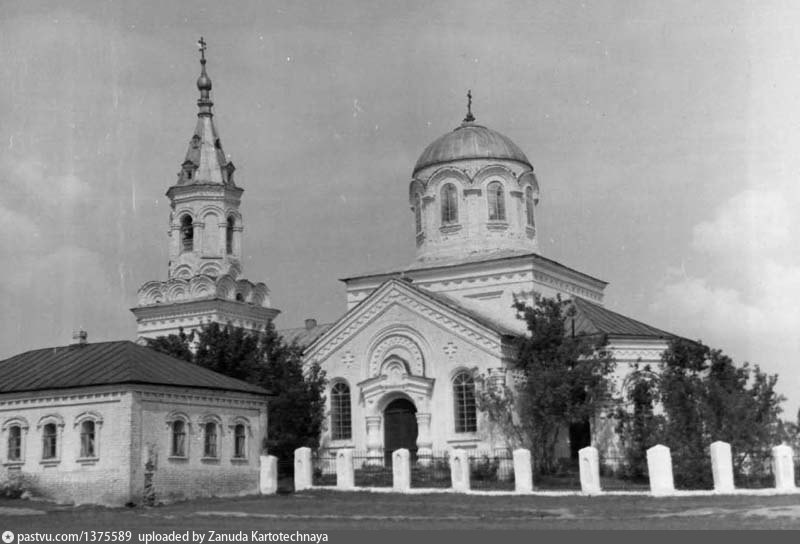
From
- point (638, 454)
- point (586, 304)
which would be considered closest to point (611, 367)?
point (638, 454)

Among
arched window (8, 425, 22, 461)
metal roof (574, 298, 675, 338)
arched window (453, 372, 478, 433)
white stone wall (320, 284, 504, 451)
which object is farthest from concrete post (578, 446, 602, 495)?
arched window (8, 425, 22, 461)

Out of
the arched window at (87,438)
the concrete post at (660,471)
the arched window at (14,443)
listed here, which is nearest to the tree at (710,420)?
the concrete post at (660,471)

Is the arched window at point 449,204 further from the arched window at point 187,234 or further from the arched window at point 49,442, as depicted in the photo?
the arched window at point 49,442

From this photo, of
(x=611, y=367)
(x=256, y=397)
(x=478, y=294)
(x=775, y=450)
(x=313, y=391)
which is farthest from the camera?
(x=478, y=294)

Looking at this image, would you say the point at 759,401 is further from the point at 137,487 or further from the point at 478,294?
the point at 137,487

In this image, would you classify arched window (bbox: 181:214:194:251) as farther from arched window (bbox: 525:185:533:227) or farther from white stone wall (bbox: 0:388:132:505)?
white stone wall (bbox: 0:388:132:505)

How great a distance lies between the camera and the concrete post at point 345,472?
30.4 meters

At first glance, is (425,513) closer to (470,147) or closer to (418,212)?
(418,212)

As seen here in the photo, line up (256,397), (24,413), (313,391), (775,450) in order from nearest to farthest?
(775,450) → (24,413) → (256,397) → (313,391)

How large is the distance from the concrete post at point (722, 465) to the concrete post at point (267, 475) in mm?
11316

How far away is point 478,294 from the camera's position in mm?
38500

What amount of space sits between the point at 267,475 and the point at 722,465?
1165 centimetres

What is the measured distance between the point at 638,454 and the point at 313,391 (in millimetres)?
10260

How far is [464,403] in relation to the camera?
3516 cm
